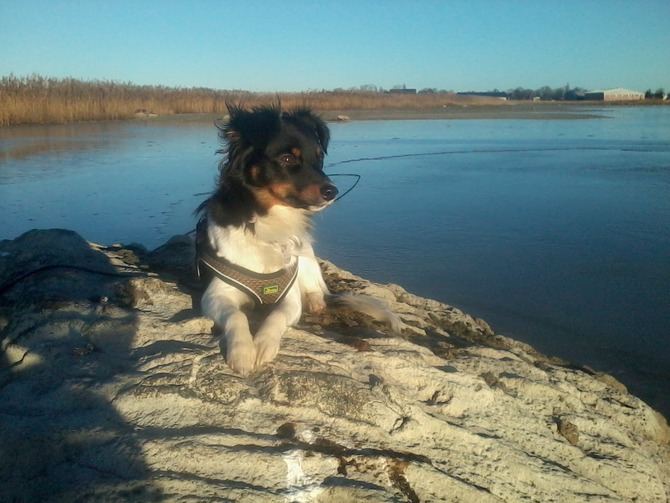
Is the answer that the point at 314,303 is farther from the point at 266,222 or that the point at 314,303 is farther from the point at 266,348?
the point at 266,348

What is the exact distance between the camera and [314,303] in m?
4.98

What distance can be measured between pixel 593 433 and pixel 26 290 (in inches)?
167

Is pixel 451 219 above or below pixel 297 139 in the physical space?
below

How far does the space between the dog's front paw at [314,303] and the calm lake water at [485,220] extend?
102 cm

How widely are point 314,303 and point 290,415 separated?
1.96 metres

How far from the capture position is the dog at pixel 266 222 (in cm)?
430

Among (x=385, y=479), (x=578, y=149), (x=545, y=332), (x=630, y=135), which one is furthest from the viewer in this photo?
(x=630, y=135)

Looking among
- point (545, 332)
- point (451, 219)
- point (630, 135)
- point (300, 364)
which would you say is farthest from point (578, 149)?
point (300, 364)

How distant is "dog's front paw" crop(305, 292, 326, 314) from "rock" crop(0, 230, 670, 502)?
0.80 ft

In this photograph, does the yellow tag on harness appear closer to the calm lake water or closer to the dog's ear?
the dog's ear

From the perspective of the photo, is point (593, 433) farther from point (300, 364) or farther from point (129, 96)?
point (129, 96)

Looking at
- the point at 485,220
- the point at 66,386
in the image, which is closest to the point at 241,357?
the point at 66,386

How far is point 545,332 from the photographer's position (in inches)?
234

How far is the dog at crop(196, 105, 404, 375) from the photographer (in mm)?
4305
